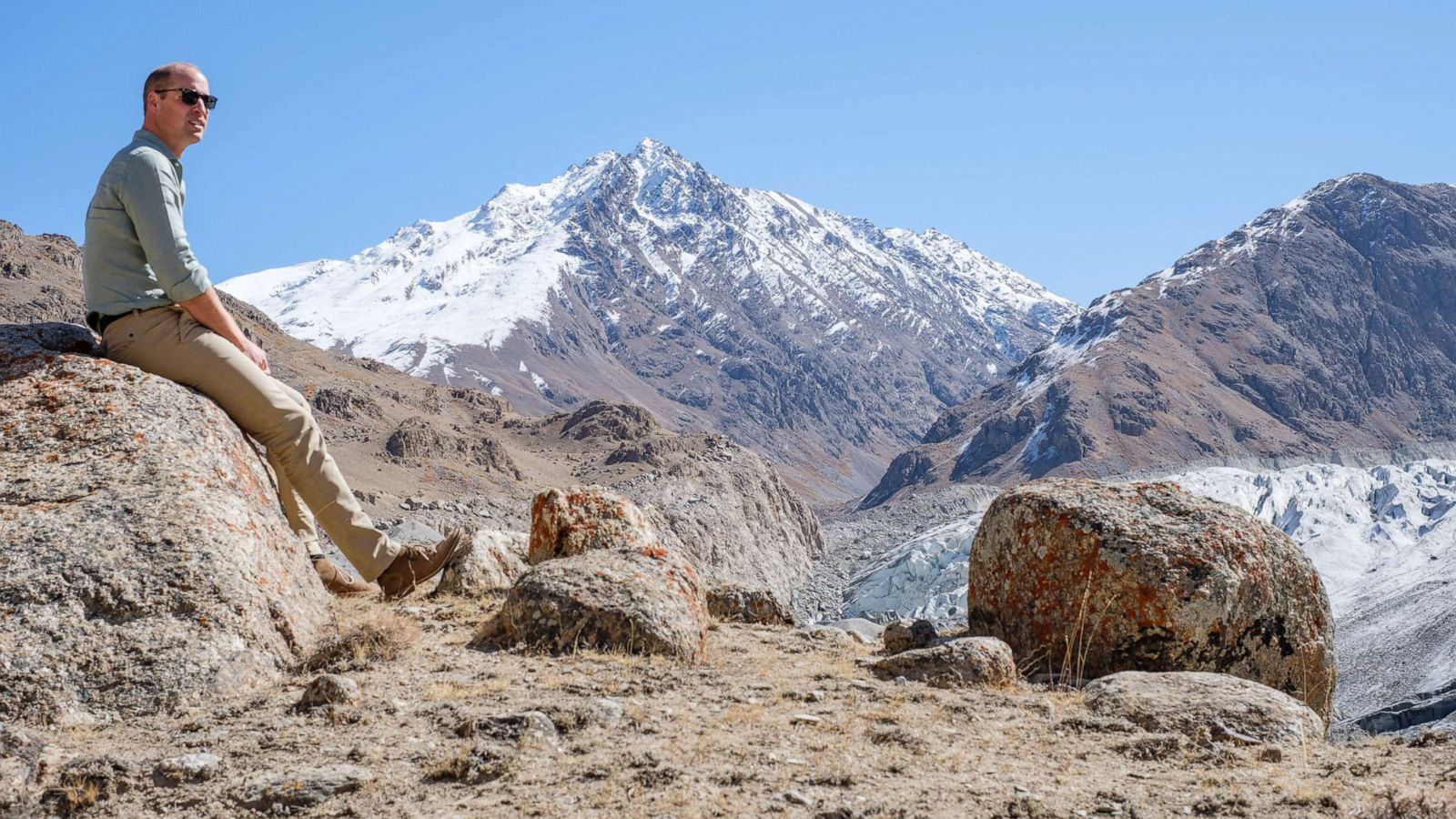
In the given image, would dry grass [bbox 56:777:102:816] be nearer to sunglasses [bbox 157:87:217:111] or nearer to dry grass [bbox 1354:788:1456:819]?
sunglasses [bbox 157:87:217:111]

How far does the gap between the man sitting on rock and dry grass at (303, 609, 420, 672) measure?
1237 millimetres

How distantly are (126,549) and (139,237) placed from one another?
254 centimetres

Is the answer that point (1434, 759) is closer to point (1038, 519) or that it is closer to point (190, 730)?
point (1038, 519)

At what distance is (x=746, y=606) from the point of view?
1446 centimetres

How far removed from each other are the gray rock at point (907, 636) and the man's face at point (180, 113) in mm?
8287

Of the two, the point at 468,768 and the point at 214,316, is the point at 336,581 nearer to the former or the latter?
the point at 214,316

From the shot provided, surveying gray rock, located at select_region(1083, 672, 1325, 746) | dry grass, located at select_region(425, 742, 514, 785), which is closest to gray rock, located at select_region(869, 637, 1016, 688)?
gray rock, located at select_region(1083, 672, 1325, 746)

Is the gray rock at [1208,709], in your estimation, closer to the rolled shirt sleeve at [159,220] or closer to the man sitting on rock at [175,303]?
the man sitting on rock at [175,303]

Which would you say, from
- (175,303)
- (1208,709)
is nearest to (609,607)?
(175,303)

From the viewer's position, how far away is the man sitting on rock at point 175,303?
886 cm

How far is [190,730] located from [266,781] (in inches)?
41.3

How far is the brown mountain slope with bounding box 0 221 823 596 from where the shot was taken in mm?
92250

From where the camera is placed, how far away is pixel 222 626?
26.3ft

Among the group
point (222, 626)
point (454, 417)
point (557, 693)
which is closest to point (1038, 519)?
point (557, 693)
